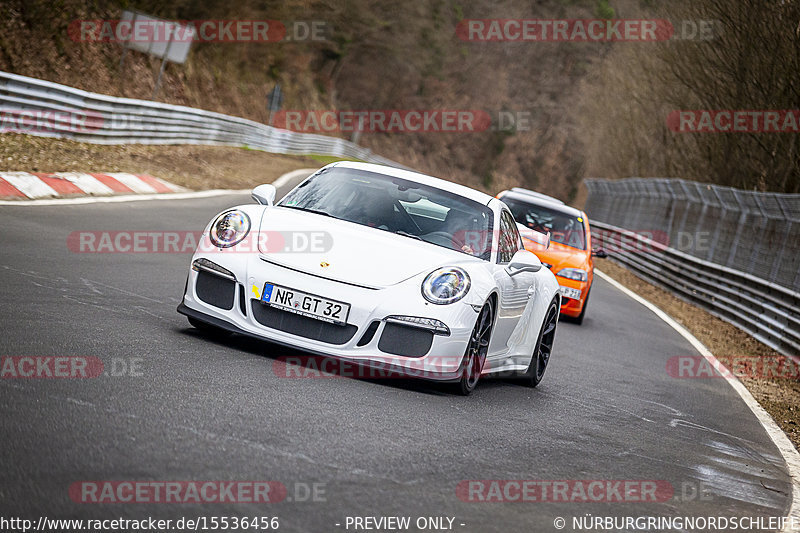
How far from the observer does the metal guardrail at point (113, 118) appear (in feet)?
62.5

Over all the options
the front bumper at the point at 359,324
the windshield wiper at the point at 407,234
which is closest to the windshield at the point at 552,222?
the windshield wiper at the point at 407,234

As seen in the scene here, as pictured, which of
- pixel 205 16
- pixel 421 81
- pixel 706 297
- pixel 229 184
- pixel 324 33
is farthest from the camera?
pixel 421 81

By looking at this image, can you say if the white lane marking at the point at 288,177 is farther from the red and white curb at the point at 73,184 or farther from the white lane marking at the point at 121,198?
the red and white curb at the point at 73,184

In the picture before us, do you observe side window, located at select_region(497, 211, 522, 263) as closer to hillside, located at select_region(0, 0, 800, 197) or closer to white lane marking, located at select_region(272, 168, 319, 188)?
hillside, located at select_region(0, 0, 800, 197)

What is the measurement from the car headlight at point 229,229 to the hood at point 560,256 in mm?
7546

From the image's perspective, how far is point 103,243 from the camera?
37.8 feet

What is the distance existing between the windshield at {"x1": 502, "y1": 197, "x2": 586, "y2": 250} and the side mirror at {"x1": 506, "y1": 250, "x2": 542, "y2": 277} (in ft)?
23.8

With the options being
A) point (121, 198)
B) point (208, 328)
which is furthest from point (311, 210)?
point (121, 198)

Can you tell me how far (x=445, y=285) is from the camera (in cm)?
681

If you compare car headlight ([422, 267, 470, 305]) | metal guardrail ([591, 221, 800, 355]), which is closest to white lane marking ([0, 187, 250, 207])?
car headlight ([422, 267, 470, 305])

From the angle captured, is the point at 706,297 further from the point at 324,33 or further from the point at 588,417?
the point at 324,33

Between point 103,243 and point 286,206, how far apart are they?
444cm

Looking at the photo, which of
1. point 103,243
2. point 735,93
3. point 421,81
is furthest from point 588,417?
point 421,81

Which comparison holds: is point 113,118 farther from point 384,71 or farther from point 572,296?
point 384,71
